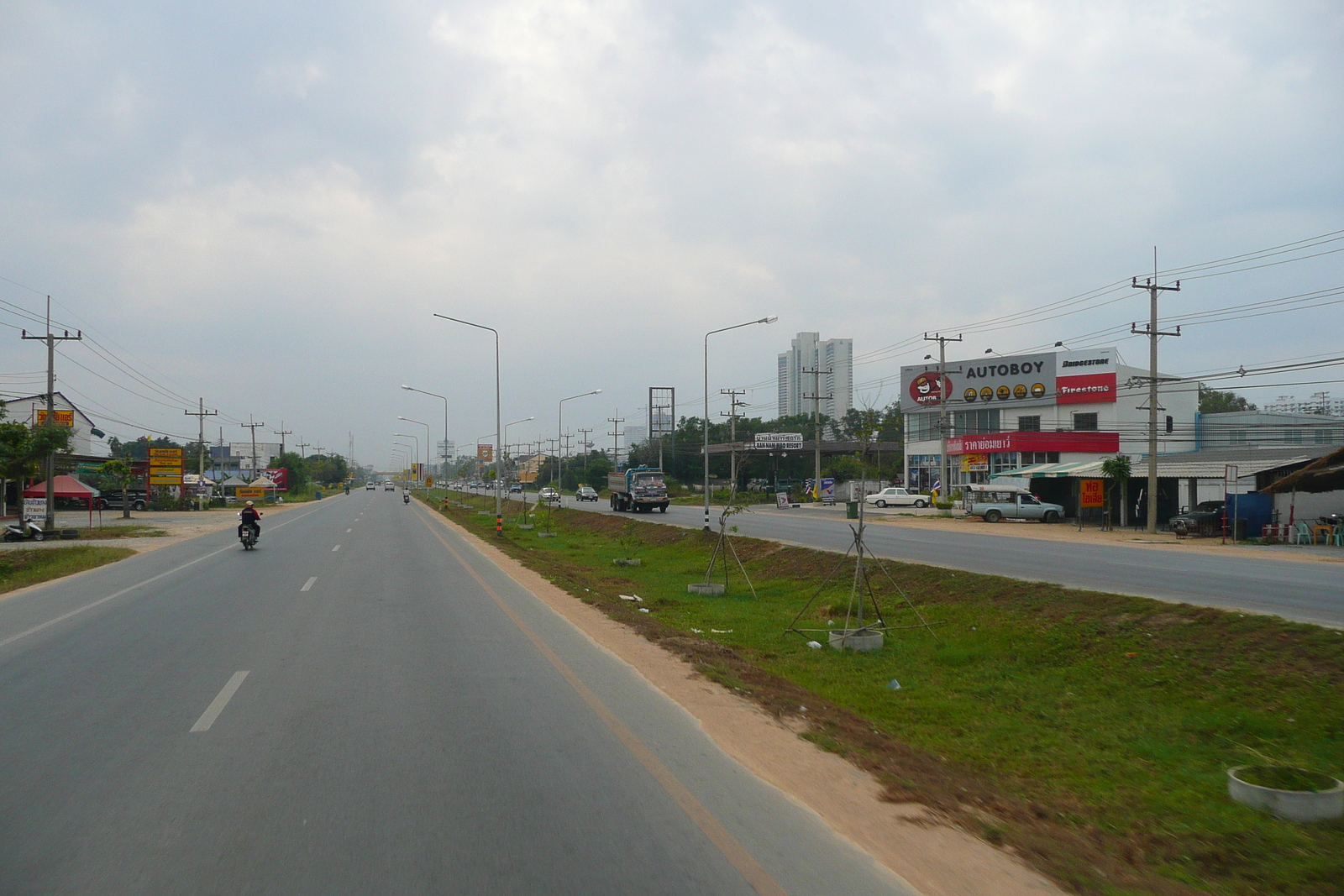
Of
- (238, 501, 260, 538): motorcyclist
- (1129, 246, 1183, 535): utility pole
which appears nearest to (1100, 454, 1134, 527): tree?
(1129, 246, 1183, 535): utility pole

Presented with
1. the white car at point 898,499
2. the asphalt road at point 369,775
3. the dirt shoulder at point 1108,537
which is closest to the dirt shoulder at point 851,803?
the asphalt road at point 369,775

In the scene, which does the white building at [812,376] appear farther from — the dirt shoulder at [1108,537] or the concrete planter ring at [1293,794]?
the concrete planter ring at [1293,794]

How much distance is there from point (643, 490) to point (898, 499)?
19.2 meters

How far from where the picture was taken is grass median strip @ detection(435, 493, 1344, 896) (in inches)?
212

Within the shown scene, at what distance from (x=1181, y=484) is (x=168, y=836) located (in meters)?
50.7

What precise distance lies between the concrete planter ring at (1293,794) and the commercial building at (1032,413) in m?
54.4

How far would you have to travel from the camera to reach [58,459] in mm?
52281

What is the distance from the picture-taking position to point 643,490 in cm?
5384

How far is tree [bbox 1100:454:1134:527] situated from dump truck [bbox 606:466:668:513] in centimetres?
2485

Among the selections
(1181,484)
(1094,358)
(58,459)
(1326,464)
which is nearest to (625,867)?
(1326,464)

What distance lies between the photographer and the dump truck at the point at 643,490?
53.8 m

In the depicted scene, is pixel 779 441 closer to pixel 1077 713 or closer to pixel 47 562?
pixel 47 562

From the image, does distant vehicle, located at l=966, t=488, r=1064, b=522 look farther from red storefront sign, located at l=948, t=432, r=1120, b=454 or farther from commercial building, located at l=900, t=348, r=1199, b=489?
red storefront sign, located at l=948, t=432, r=1120, b=454

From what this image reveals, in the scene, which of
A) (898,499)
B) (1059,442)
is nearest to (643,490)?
(898,499)
